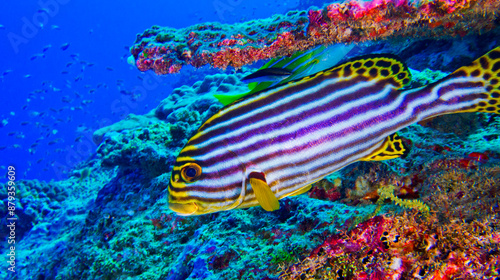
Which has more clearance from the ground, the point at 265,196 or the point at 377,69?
the point at 377,69

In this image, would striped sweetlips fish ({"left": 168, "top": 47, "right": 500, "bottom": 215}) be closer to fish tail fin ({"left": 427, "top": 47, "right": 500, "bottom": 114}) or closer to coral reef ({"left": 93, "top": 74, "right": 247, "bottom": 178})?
fish tail fin ({"left": 427, "top": 47, "right": 500, "bottom": 114})

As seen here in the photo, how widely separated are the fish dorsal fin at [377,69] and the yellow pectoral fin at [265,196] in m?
0.87

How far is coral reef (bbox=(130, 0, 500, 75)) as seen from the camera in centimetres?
233

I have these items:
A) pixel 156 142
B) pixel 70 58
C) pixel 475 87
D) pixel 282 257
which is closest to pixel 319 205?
pixel 282 257

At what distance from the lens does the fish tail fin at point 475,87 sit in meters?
1.50

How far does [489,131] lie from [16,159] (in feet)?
245

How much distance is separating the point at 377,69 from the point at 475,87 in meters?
0.60

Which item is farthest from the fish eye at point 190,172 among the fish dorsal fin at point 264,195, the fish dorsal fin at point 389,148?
the fish dorsal fin at point 389,148

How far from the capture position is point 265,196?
4.91ft

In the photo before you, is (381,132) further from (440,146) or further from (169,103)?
(169,103)

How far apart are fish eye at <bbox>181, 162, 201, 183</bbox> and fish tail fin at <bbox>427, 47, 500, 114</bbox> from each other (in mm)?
1624

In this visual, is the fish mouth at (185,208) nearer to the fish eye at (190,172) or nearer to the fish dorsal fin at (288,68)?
the fish eye at (190,172)

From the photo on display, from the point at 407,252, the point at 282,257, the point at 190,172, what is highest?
the point at 190,172

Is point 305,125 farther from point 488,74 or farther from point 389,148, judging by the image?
point 488,74
